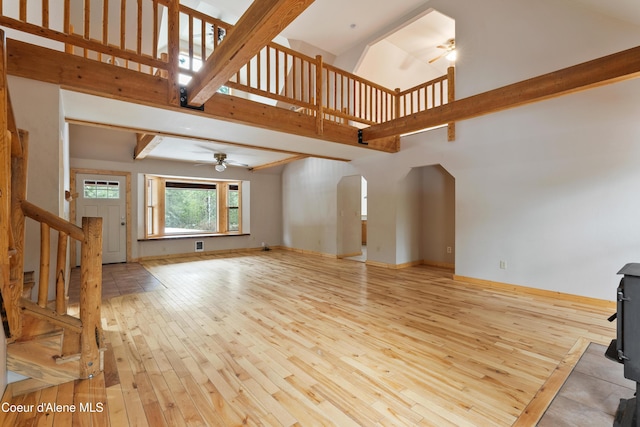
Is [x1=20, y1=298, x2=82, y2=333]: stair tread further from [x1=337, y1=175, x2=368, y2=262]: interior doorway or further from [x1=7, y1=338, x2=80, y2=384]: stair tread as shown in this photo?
[x1=337, y1=175, x2=368, y2=262]: interior doorway

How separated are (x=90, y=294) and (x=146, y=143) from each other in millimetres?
4109

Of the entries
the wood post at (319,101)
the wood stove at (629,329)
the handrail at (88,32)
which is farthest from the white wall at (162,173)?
the wood stove at (629,329)

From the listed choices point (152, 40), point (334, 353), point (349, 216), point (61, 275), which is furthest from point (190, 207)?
point (334, 353)

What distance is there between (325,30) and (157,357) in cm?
662

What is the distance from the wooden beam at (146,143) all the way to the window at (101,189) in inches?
32.4

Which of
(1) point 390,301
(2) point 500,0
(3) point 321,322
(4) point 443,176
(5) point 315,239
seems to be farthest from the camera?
(5) point 315,239

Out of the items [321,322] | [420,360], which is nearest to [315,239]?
[321,322]

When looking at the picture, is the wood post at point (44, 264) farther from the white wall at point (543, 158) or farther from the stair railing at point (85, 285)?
the white wall at point (543, 158)

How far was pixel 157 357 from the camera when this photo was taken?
2.27 m

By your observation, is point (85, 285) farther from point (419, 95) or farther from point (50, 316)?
point (419, 95)

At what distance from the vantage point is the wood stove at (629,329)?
1.42 m

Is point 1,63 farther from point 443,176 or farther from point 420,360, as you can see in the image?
point 443,176

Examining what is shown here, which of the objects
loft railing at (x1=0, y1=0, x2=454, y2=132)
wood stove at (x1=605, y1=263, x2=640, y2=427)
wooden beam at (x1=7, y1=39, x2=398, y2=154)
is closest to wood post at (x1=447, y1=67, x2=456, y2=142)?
loft railing at (x1=0, y1=0, x2=454, y2=132)

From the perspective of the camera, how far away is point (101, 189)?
6324 mm
